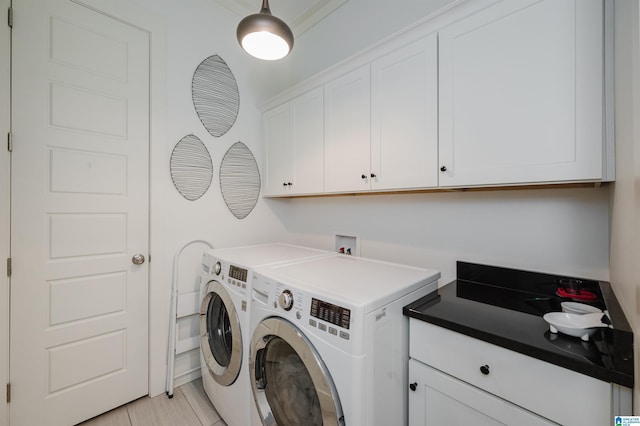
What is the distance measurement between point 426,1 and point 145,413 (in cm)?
314

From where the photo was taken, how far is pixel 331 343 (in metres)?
0.93

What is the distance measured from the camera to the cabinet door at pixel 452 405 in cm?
84

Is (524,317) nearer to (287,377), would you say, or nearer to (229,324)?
(287,377)

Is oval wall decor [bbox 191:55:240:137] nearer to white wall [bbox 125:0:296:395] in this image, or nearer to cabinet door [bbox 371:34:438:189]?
white wall [bbox 125:0:296:395]

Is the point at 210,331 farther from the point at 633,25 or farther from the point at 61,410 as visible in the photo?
the point at 633,25

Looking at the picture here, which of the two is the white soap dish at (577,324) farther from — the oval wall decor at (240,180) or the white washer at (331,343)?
the oval wall decor at (240,180)

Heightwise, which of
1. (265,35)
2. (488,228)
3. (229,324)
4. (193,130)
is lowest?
(229,324)

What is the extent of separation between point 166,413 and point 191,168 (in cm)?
166

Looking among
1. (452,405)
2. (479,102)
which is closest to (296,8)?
(479,102)

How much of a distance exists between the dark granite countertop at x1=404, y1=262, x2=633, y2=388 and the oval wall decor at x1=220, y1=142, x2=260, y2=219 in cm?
169

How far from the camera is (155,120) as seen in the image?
185 centimetres

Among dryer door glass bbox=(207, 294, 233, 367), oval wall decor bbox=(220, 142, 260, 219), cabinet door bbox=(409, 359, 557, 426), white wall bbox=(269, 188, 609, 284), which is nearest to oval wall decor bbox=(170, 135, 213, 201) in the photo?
oval wall decor bbox=(220, 142, 260, 219)

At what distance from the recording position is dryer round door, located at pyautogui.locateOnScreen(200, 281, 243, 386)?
1.43 meters

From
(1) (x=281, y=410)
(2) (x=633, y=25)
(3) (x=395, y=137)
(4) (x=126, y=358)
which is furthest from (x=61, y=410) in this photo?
(2) (x=633, y=25)
